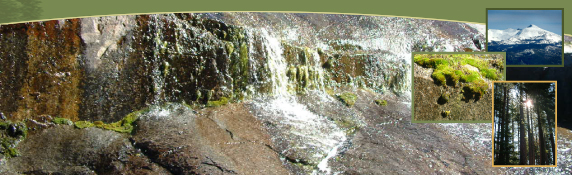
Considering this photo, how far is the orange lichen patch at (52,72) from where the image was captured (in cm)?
655

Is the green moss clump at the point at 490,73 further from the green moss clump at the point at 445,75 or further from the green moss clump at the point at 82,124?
the green moss clump at the point at 82,124

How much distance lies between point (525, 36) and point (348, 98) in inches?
108

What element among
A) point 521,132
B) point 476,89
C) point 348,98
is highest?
point 476,89

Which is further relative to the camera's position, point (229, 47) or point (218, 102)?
point (229, 47)

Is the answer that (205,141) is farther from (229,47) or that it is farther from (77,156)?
(229,47)

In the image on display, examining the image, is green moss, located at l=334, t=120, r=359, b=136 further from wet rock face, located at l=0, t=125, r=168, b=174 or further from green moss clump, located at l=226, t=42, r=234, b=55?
wet rock face, located at l=0, t=125, r=168, b=174

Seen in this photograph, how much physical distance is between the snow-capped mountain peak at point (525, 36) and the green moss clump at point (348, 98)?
2427mm

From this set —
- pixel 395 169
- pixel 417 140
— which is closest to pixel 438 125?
pixel 417 140

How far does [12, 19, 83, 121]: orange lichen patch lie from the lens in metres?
6.55

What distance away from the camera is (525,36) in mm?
6215

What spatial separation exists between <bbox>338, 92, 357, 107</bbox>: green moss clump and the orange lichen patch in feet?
12.3

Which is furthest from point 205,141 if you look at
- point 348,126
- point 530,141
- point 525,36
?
point 525,36

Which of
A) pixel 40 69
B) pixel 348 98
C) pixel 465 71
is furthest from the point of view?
pixel 348 98

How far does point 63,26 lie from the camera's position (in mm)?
6738
